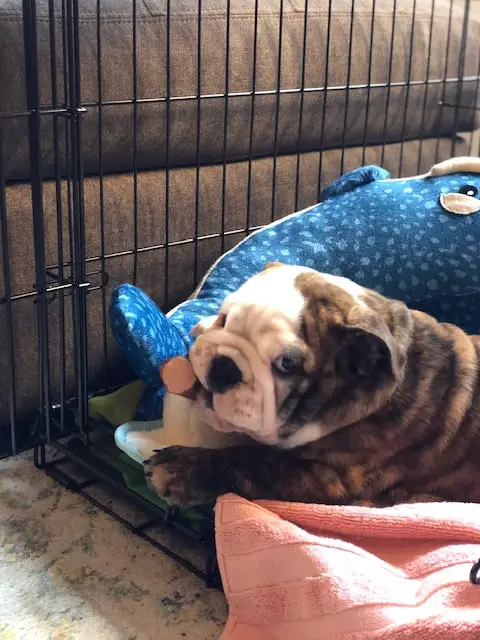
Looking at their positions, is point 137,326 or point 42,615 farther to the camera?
point 137,326

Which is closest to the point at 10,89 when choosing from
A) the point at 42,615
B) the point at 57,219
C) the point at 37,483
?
the point at 57,219

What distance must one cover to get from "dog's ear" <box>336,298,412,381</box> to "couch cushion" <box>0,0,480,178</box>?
2.08 ft

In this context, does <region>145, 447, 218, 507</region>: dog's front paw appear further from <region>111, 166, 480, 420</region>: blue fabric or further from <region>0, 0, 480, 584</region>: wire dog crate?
<region>111, 166, 480, 420</region>: blue fabric

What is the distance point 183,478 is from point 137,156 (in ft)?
2.30

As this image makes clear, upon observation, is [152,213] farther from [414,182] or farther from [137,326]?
[414,182]

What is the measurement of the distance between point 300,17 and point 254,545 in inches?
48.7

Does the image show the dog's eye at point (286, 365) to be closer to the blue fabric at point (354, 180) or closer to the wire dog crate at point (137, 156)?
the wire dog crate at point (137, 156)

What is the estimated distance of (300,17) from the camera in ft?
6.02

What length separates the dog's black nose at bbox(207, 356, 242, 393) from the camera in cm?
112

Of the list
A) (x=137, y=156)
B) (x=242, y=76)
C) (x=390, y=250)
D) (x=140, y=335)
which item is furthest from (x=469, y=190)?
(x=140, y=335)

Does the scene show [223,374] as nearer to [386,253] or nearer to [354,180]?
[386,253]

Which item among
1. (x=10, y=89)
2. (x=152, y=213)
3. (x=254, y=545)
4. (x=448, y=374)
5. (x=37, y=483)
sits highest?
(x=10, y=89)

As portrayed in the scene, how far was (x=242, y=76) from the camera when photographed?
5.67ft

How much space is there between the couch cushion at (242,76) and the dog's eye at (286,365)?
0.61 meters
